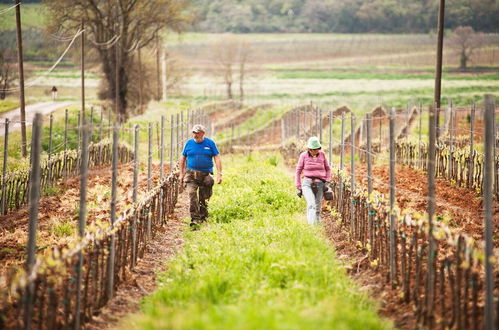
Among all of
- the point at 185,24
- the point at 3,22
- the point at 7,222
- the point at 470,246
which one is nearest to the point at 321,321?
the point at 470,246

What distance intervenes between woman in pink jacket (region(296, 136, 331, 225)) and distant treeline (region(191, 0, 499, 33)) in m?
90.7

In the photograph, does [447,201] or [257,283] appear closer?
[257,283]

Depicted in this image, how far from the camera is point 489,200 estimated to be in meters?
5.67

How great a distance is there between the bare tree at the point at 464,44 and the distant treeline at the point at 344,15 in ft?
39.8

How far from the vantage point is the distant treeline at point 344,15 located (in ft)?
344

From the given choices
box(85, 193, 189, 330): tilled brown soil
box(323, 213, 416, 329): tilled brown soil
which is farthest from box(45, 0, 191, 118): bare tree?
box(323, 213, 416, 329): tilled brown soil

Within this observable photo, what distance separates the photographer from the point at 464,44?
79.6m

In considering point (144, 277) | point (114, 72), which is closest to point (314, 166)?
point (144, 277)

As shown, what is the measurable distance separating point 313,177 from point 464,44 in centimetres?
7510

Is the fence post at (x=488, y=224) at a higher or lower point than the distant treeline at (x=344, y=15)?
lower

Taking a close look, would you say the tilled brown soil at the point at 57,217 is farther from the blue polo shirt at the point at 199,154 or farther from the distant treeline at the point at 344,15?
the distant treeline at the point at 344,15

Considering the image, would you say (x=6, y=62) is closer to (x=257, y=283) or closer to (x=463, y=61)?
(x=257, y=283)

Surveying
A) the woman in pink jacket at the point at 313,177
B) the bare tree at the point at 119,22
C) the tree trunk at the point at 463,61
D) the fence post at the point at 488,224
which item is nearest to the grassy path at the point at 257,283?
the woman in pink jacket at the point at 313,177

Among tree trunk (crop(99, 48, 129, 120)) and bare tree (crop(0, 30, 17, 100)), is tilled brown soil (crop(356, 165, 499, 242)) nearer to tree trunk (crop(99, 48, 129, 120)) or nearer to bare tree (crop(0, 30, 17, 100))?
tree trunk (crop(99, 48, 129, 120))
